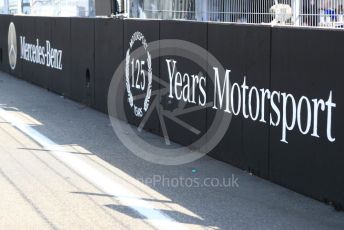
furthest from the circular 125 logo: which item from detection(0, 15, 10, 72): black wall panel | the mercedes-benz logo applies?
detection(0, 15, 10, 72): black wall panel

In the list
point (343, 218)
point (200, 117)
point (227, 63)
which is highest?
point (227, 63)

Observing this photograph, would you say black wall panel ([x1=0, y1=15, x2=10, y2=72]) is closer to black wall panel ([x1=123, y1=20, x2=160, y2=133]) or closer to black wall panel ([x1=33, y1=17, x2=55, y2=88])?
black wall panel ([x1=33, y1=17, x2=55, y2=88])

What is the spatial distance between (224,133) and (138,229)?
9.89 ft

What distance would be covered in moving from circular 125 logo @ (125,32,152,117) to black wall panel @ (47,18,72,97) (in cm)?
356

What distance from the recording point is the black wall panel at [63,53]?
14961mm

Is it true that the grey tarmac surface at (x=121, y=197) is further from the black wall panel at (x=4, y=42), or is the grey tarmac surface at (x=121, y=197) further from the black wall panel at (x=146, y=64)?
the black wall panel at (x=4, y=42)

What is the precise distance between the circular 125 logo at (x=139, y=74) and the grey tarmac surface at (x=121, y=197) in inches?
35.1

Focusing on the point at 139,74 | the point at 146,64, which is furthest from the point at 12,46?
the point at 146,64

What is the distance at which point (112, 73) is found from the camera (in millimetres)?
12383

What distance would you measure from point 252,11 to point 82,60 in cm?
501

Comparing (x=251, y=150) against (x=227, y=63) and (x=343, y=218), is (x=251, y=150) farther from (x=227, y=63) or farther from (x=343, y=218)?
(x=343, y=218)

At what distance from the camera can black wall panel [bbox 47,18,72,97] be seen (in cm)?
1496

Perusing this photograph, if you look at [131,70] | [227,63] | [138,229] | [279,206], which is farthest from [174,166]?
[131,70]

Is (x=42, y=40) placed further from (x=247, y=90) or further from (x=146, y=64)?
(x=247, y=90)
